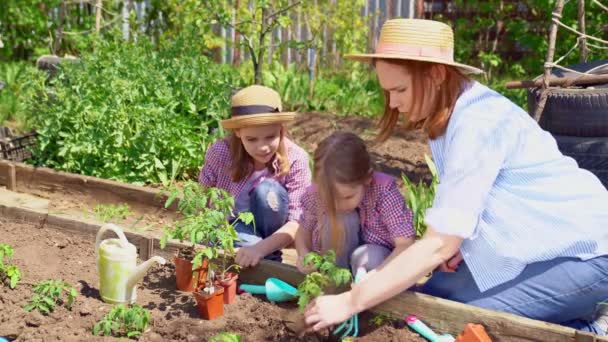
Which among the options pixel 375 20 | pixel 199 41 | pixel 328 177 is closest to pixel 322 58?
pixel 375 20

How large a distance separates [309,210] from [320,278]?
0.50 m

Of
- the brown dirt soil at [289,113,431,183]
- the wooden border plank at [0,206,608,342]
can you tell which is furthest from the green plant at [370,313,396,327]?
the brown dirt soil at [289,113,431,183]

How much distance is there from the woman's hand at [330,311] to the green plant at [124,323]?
67cm

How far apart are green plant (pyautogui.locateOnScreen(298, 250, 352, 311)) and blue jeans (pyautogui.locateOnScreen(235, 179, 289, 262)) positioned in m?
0.77

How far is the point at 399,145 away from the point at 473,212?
12.2 ft

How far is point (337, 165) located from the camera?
2.89 meters

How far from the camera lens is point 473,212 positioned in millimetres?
2467

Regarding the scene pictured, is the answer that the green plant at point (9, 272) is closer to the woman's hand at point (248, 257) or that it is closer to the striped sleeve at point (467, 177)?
the woman's hand at point (248, 257)

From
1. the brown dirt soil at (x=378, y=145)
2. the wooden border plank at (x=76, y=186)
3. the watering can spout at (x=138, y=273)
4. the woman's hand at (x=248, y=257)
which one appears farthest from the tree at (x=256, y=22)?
the watering can spout at (x=138, y=273)

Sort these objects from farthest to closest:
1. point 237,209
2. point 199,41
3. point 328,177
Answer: point 199,41 < point 237,209 < point 328,177

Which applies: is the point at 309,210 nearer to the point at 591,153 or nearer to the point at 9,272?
the point at 9,272

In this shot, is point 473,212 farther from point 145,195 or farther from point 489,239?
point 145,195

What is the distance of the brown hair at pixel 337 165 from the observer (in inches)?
114

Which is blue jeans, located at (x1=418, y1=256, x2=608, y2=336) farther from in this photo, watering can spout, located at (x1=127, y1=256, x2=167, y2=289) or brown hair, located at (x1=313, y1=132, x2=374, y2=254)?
watering can spout, located at (x1=127, y1=256, x2=167, y2=289)
